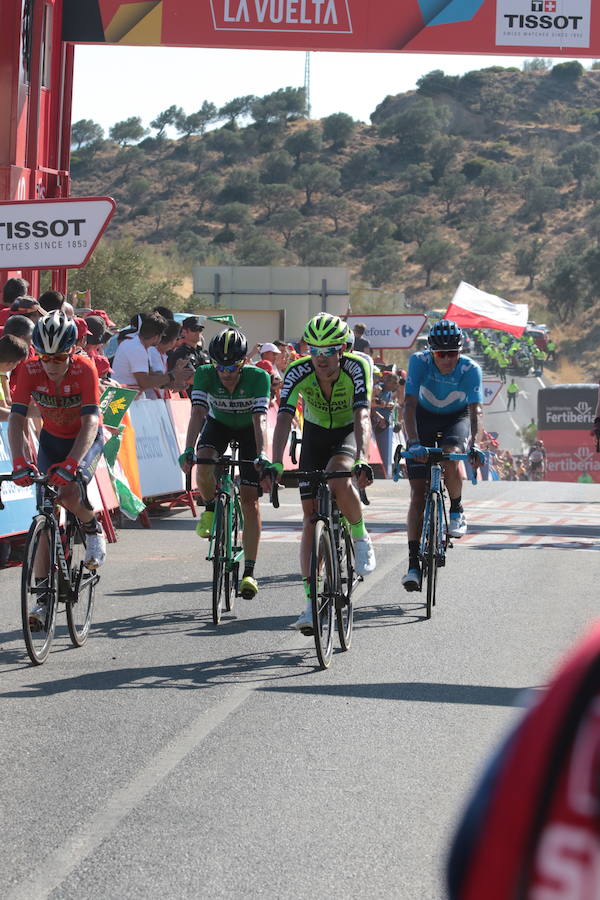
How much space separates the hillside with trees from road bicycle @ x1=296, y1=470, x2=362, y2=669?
346 ft

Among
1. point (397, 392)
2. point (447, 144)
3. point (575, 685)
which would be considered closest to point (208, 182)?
point (447, 144)

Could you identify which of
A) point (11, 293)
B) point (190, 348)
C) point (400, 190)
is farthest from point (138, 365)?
point (400, 190)

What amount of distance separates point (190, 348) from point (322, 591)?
853 centimetres

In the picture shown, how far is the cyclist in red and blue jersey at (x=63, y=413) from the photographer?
763cm

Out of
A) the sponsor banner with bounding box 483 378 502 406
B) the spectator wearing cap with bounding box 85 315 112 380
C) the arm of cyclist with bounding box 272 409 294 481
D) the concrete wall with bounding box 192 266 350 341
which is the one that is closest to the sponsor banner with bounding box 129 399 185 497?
the spectator wearing cap with bounding box 85 315 112 380

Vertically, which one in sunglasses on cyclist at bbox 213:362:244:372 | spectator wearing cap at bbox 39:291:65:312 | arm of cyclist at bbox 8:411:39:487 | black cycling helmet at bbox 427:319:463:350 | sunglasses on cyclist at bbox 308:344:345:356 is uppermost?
spectator wearing cap at bbox 39:291:65:312

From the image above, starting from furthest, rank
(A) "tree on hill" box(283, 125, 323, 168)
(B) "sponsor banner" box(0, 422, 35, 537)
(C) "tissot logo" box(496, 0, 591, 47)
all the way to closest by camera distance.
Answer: (A) "tree on hill" box(283, 125, 323, 168) < (C) "tissot logo" box(496, 0, 591, 47) < (B) "sponsor banner" box(0, 422, 35, 537)

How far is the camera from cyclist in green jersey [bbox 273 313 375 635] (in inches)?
323

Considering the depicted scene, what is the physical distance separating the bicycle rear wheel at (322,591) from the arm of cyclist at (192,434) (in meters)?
1.56

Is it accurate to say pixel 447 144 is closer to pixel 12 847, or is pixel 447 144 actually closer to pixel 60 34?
pixel 60 34

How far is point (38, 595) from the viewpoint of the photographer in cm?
745

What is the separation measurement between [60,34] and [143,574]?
13.7m

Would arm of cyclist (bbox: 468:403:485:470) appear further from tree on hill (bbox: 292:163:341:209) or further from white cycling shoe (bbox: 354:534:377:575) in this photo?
tree on hill (bbox: 292:163:341:209)

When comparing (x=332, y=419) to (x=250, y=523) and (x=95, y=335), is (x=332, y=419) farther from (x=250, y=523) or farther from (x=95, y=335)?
(x=95, y=335)
